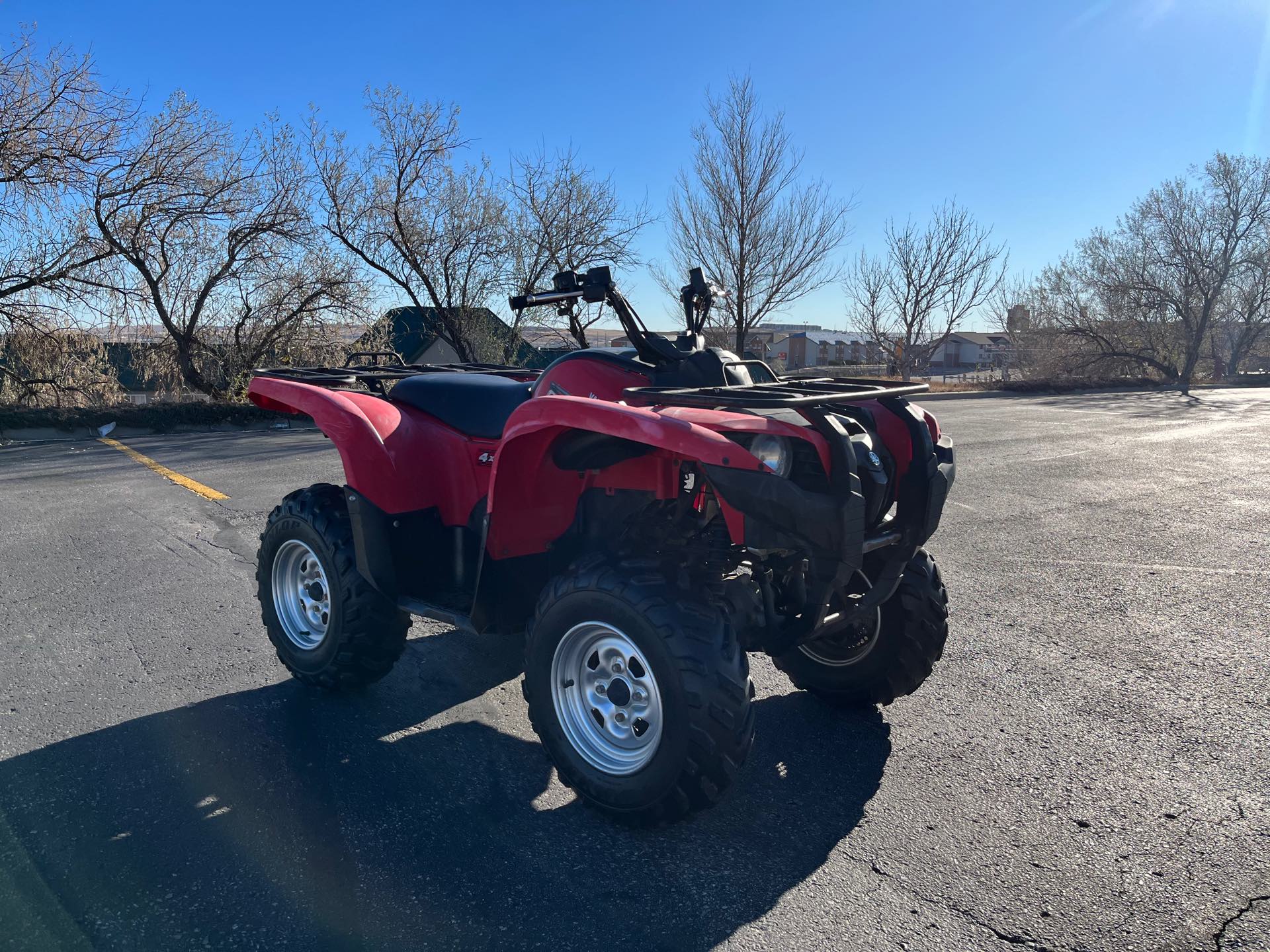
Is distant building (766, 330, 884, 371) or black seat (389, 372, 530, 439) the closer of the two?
black seat (389, 372, 530, 439)

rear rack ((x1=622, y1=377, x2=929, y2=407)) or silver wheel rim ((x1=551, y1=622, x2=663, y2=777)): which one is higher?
rear rack ((x1=622, y1=377, x2=929, y2=407))

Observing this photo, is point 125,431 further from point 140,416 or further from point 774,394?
point 774,394

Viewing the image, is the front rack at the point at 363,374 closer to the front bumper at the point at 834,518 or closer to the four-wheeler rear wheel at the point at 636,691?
the four-wheeler rear wheel at the point at 636,691

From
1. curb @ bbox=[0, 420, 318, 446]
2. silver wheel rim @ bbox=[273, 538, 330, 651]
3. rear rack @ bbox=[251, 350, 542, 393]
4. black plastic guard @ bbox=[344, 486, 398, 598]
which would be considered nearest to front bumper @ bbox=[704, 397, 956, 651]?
black plastic guard @ bbox=[344, 486, 398, 598]

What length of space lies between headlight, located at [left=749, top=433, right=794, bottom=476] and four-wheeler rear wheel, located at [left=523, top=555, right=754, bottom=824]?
491mm

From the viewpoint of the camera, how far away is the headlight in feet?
8.62

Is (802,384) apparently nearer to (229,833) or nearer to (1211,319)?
(229,833)

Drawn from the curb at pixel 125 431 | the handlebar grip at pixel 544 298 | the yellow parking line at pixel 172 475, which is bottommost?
the yellow parking line at pixel 172 475

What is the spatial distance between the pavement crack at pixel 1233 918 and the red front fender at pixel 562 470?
1692mm

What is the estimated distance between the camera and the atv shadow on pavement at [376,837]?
8.00ft

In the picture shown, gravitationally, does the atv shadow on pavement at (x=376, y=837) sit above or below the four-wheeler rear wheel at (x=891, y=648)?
below

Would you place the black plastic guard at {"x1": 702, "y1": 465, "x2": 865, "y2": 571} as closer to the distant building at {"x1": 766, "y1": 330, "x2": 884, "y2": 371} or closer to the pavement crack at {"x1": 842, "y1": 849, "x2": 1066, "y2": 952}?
the pavement crack at {"x1": 842, "y1": 849, "x2": 1066, "y2": 952}

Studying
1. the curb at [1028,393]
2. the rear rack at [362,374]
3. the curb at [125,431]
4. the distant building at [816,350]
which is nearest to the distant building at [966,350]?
the distant building at [816,350]

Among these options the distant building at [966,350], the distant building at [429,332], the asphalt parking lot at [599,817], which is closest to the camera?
the asphalt parking lot at [599,817]
